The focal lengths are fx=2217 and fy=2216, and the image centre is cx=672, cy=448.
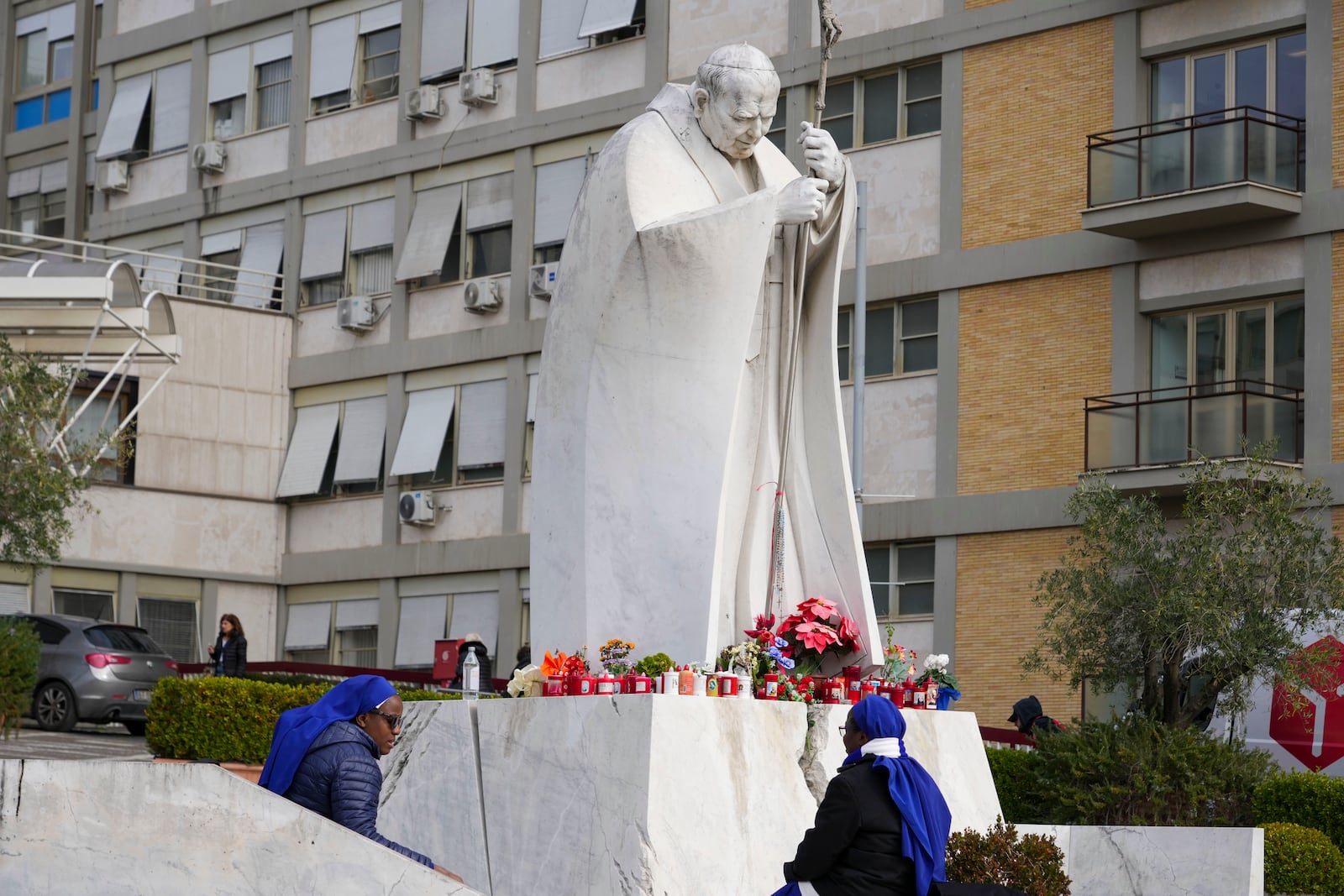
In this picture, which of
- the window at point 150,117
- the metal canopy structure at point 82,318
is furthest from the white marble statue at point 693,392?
the window at point 150,117

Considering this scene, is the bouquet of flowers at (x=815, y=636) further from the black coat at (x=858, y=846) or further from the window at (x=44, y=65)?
the window at (x=44, y=65)

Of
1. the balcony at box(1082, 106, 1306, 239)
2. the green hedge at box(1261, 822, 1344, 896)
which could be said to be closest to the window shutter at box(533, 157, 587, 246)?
the balcony at box(1082, 106, 1306, 239)

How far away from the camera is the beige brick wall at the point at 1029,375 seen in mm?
28859

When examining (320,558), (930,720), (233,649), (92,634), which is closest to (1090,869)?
(930,720)

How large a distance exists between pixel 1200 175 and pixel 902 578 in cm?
705

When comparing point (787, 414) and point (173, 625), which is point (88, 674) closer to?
point (173, 625)

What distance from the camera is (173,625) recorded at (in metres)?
38.8

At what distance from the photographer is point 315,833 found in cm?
823

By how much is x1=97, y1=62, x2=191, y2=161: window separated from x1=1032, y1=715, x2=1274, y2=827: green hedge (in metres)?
28.1

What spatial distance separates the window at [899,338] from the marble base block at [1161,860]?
18.2m

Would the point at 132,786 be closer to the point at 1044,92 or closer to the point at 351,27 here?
the point at 1044,92

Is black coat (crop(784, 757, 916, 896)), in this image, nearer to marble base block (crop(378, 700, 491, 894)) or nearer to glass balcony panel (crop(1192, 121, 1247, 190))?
marble base block (crop(378, 700, 491, 894))

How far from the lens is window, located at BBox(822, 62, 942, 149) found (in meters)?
31.4

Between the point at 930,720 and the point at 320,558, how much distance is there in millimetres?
27294
